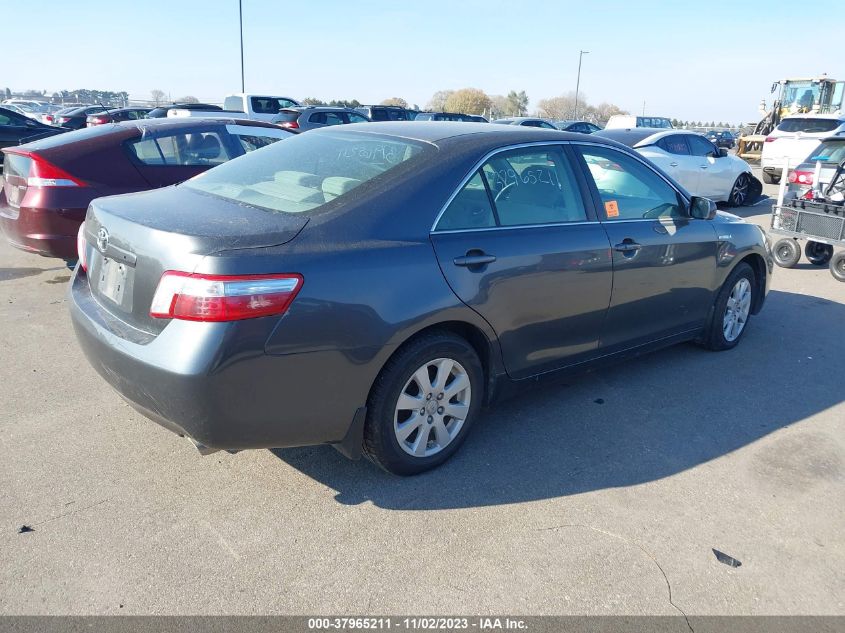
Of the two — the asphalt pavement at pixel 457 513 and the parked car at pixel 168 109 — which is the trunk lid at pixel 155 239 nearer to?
the asphalt pavement at pixel 457 513

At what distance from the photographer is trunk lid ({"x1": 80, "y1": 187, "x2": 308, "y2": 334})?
8.95ft

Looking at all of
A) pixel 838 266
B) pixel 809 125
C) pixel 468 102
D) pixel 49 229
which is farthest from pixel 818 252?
pixel 468 102

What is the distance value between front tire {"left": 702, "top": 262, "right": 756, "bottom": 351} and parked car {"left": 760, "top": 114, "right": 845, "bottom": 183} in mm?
14413

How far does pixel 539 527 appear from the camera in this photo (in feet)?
9.96

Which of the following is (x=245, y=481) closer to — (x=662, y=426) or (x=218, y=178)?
(x=218, y=178)

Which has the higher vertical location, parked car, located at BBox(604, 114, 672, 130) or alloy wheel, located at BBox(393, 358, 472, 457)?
parked car, located at BBox(604, 114, 672, 130)

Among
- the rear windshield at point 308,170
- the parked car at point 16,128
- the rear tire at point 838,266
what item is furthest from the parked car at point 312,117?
the rear windshield at point 308,170

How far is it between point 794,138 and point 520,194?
58.0ft

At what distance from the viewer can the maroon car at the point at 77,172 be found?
19.0ft

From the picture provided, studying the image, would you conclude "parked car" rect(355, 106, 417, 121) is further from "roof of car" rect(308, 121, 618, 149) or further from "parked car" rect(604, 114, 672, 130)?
"roof of car" rect(308, 121, 618, 149)

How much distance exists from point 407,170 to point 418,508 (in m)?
1.61

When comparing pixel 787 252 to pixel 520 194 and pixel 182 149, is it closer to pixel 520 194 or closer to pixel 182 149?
pixel 520 194

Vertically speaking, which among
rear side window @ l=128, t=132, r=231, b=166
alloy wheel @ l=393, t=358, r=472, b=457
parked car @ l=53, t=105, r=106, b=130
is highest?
rear side window @ l=128, t=132, r=231, b=166

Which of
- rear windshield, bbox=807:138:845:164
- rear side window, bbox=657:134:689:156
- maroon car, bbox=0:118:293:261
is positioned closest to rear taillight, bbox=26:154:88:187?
maroon car, bbox=0:118:293:261
